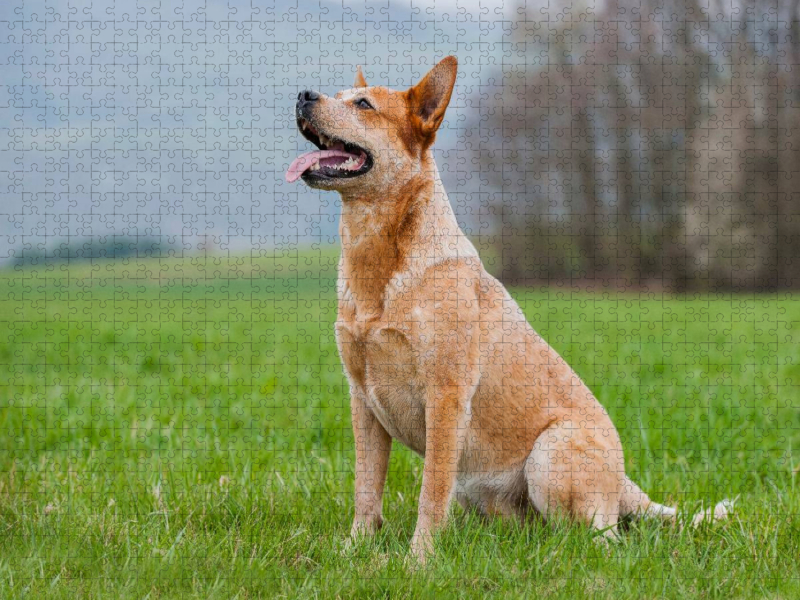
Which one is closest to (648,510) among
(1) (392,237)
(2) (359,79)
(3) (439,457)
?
(3) (439,457)

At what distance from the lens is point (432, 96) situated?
3895mm

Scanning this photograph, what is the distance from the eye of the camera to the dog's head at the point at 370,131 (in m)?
3.75

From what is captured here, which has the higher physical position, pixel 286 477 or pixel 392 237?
pixel 392 237

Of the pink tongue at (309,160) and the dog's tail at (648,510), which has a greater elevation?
the pink tongue at (309,160)

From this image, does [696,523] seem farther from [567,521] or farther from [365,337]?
[365,337]

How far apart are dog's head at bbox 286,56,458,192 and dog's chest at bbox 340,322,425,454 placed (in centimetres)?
67

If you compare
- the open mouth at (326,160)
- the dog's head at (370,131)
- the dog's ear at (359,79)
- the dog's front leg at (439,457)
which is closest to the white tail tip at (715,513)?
the dog's front leg at (439,457)

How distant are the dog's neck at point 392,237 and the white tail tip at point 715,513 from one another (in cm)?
191

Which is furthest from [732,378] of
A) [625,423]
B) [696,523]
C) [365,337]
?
[365,337]

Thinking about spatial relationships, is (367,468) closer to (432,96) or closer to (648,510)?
(648,510)

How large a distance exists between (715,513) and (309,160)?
2.77 m

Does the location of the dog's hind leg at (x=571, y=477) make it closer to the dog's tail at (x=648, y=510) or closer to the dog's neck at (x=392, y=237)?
the dog's tail at (x=648, y=510)

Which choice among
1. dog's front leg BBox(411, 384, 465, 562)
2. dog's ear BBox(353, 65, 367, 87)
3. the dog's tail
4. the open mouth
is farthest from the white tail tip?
dog's ear BBox(353, 65, 367, 87)

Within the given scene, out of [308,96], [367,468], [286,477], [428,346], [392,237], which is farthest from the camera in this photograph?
[286,477]
